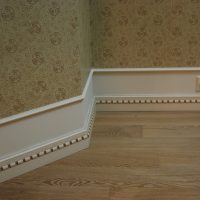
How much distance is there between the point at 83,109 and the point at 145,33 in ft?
2.42

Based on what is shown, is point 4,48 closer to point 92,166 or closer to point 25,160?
point 25,160

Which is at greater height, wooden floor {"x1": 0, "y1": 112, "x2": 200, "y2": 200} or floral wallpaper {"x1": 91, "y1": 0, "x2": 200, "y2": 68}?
floral wallpaper {"x1": 91, "y1": 0, "x2": 200, "y2": 68}

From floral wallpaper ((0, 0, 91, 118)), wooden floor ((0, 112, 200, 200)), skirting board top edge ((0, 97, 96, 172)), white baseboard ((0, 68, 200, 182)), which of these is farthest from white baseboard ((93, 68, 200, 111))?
floral wallpaper ((0, 0, 91, 118))

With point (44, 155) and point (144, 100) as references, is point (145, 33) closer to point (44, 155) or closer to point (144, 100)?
point (144, 100)

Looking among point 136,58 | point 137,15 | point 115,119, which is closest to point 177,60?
point 136,58

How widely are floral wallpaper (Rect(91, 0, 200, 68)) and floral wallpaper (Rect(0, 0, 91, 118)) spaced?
430 millimetres

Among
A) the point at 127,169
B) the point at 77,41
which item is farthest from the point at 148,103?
the point at 77,41

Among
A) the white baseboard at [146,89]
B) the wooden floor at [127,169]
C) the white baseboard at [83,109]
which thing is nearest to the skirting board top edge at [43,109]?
the white baseboard at [83,109]

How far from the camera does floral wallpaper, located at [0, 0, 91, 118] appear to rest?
4.50 feet

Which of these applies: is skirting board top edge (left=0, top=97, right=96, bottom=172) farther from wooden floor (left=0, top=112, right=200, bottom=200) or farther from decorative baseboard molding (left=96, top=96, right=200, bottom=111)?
decorative baseboard molding (left=96, top=96, right=200, bottom=111)

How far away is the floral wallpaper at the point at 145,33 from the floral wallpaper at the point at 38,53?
0.43 m

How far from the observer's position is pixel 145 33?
2051mm

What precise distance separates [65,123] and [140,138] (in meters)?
0.53

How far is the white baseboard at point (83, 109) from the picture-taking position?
1.52 meters
